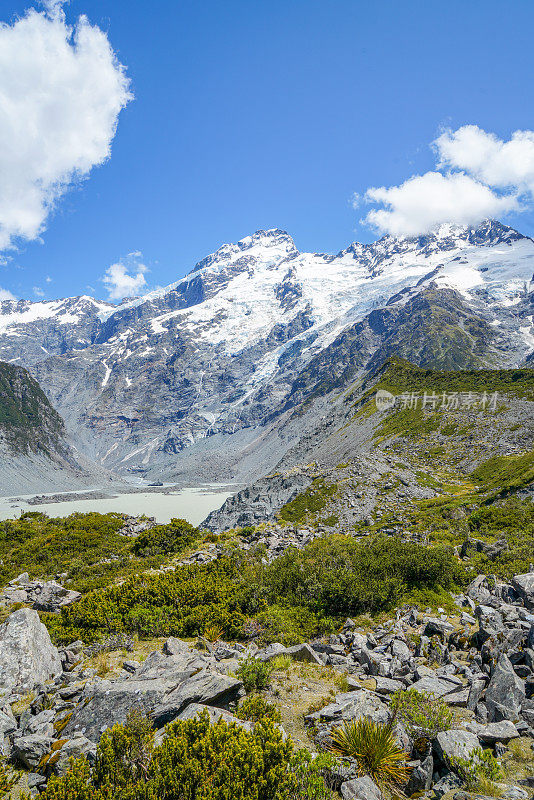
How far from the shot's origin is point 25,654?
10.9 meters

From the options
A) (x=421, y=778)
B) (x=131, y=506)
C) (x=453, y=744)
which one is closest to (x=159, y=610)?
(x=421, y=778)

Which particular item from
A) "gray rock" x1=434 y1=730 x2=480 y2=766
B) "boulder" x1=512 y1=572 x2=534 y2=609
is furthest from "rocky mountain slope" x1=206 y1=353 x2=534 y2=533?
"gray rock" x1=434 y1=730 x2=480 y2=766

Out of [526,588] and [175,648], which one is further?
[526,588]

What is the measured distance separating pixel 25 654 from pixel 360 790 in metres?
9.42

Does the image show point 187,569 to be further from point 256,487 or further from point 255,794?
point 256,487

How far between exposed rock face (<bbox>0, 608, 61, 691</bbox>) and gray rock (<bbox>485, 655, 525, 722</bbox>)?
1081cm

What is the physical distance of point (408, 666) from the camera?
10828mm

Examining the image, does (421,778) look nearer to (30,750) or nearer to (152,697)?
(152,697)

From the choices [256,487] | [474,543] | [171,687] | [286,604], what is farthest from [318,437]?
[171,687]

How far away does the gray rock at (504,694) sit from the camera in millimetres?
7547

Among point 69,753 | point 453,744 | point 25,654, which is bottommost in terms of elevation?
point 25,654

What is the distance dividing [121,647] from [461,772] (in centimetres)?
1107

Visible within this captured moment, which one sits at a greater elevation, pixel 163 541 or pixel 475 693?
pixel 475 693

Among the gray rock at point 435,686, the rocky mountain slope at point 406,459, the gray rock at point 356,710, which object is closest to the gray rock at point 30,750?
the gray rock at point 356,710
